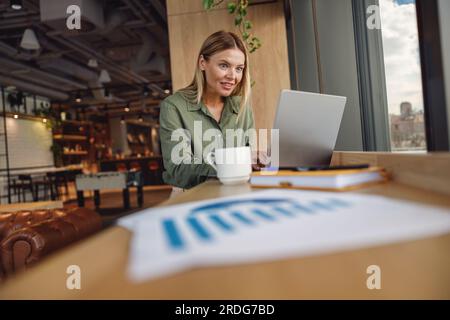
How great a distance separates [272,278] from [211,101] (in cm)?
175

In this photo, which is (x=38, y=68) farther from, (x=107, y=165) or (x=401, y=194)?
(x=401, y=194)

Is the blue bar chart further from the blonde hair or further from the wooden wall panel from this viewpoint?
the wooden wall panel

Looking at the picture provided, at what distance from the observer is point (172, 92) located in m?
5.99

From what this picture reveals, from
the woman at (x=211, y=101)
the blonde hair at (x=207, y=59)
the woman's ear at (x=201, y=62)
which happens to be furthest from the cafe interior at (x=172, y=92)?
the woman's ear at (x=201, y=62)

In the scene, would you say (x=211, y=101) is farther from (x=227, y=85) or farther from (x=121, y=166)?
(x=121, y=166)

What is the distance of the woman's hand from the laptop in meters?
0.09

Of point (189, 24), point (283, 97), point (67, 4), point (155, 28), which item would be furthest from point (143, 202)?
point (283, 97)

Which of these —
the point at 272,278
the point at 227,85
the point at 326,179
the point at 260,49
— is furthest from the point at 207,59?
the point at 260,49

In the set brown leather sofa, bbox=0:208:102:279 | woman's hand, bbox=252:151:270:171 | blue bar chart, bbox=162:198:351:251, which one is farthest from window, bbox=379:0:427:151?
brown leather sofa, bbox=0:208:102:279

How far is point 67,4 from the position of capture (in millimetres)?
5570

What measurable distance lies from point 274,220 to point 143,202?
8363 millimetres

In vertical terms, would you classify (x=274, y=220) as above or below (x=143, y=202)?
above

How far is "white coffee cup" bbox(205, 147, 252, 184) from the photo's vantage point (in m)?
1.25
